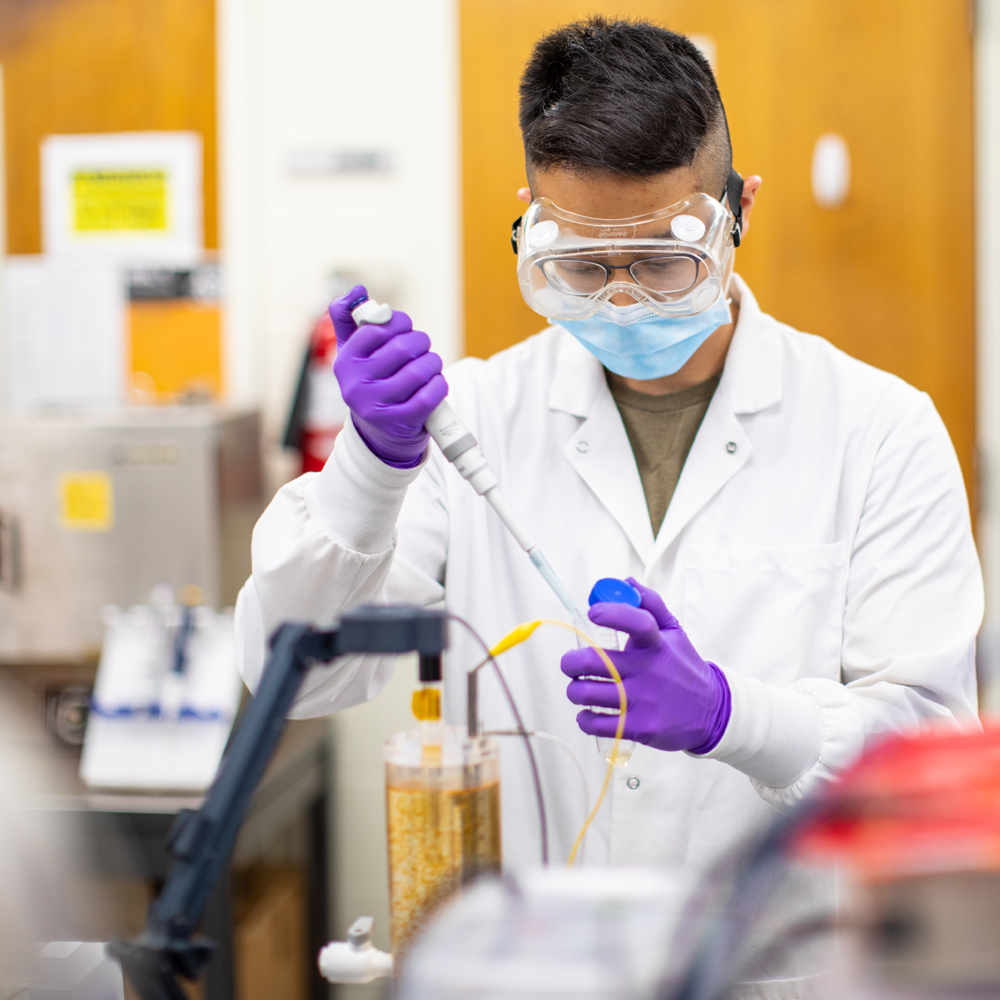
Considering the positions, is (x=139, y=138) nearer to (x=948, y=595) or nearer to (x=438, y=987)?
(x=948, y=595)

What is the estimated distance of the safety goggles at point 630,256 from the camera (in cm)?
110

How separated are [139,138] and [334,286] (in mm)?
646

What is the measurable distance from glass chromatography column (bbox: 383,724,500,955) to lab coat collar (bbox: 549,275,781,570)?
0.55 metres

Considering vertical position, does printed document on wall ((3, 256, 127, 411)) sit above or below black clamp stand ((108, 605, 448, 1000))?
above

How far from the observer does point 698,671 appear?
978mm

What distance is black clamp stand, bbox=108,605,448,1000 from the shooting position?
564mm

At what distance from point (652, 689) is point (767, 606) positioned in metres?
0.40

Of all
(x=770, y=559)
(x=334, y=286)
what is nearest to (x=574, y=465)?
(x=770, y=559)

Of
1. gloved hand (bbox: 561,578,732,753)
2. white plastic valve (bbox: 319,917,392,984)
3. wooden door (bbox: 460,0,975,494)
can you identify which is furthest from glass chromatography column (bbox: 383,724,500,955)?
wooden door (bbox: 460,0,975,494)

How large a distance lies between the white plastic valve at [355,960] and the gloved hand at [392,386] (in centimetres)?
46

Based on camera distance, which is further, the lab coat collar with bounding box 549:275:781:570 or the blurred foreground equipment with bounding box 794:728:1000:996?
the lab coat collar with bounding box 549:275:781:570

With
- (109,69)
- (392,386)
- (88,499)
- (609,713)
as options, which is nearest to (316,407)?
(88,499)

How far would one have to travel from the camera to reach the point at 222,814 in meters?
0.57

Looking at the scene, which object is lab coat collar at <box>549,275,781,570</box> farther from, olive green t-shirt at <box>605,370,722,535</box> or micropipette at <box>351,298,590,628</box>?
micropipette at <box>351,298,590,628</box>
